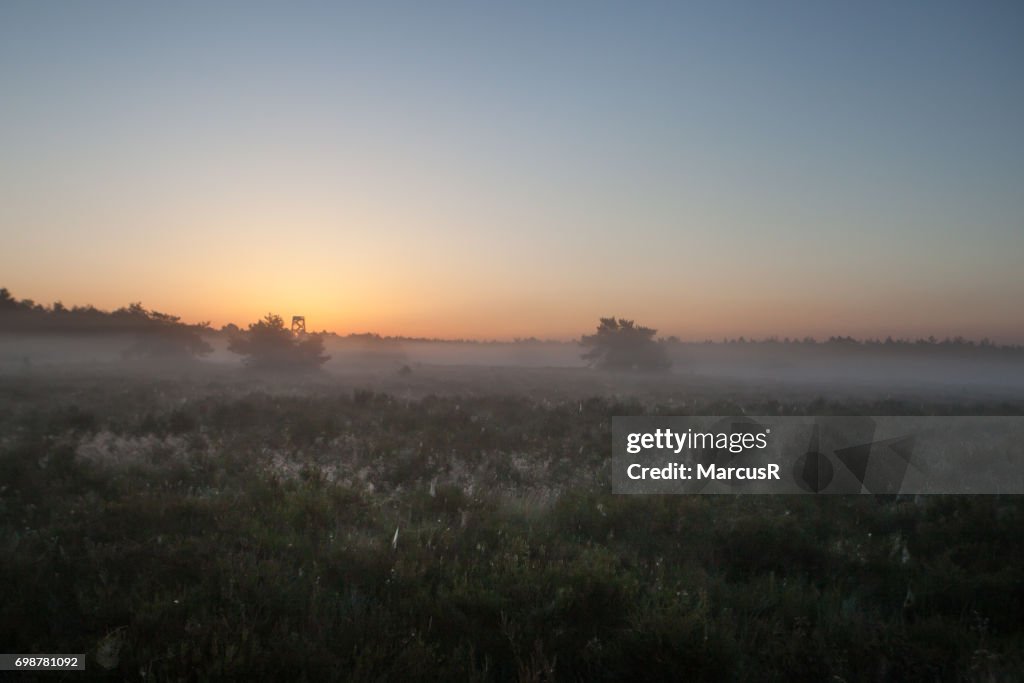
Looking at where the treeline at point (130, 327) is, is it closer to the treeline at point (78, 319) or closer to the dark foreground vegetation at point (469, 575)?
the treeline at point (78, 319)

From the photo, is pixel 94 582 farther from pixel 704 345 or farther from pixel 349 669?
pixel 704 345

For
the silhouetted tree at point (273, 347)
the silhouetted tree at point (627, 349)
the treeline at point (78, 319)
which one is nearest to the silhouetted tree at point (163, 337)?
the treeline at point (78, 319)

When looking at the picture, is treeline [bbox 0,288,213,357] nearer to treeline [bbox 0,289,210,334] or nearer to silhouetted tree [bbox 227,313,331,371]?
treeline [bbox 0,289,210,334]

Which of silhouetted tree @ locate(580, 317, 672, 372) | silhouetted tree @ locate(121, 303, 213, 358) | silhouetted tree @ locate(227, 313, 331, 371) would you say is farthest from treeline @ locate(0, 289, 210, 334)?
silhouetted tree @ locate(580, 317, 672, 372)

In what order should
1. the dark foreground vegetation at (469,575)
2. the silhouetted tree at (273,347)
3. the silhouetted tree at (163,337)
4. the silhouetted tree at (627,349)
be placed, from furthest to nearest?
the silhouetted tree at (627,349) → the silhouetted tree at (163,337) → the silhouetted tree at (273,347) → the dark foreground vegetation at (469,575)

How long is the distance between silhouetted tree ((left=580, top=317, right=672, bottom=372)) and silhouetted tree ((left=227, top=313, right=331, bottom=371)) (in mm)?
28196

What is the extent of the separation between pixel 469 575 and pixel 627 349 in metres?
47.2

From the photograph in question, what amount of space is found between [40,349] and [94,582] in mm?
52742

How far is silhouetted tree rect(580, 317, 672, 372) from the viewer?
1953 inches

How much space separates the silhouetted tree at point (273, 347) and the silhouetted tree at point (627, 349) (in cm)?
2820

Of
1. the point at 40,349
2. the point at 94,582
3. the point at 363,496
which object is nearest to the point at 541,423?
the point at 363,496

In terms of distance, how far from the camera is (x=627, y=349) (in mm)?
50719

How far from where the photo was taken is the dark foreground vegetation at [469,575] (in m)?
3.82

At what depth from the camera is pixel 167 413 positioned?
1305 centimetres
